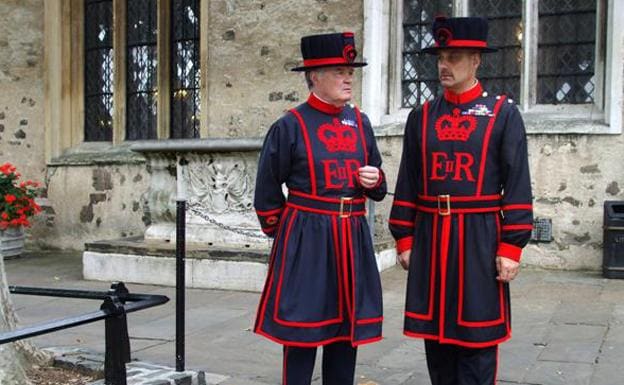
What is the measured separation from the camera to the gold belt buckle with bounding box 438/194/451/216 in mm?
3376

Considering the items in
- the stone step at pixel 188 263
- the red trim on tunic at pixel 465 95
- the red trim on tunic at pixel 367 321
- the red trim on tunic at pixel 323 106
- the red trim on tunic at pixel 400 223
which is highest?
the red trim on tunic at pixel 465 95

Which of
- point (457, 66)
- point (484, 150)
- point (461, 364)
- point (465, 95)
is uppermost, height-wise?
point (457, 66)

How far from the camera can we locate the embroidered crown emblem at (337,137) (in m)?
3.54

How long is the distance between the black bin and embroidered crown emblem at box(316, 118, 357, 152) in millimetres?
5144

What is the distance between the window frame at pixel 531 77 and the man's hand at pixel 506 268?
18.5ft

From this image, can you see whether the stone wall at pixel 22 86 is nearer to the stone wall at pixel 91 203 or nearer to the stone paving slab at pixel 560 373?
the stone wall at pixel 91 203

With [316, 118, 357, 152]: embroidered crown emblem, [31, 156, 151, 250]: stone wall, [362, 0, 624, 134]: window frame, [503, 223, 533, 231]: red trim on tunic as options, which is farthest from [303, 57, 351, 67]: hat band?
[31, 156, 151, 250]: stone wall

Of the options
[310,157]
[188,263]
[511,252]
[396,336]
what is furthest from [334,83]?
[188,263]

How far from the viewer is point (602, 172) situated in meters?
8.43

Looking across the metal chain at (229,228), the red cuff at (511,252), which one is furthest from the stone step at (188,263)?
the red cuff at (511,252)

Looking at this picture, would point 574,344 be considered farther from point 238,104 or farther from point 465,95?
point 238,104

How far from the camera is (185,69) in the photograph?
1172cm

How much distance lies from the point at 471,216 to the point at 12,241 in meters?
9.10

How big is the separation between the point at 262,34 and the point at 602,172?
4.79m
